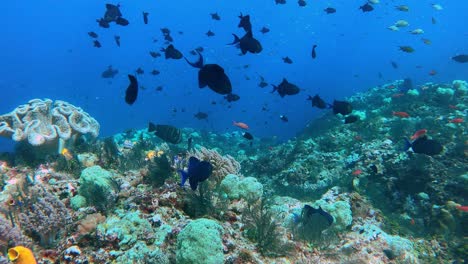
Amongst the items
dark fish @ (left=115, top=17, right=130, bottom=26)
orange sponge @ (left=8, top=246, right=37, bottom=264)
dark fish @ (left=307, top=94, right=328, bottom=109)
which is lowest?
dark fish @ (left=307, top=94, right=328, bottom=109)

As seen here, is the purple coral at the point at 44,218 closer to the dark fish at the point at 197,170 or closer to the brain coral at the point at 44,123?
the dark fish at the point at 197,170

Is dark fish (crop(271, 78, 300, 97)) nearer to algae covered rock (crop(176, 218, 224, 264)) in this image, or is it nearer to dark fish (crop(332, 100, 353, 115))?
dark fish (crop(332, 100, 353, 115))

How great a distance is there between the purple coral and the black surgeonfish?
9.69ft

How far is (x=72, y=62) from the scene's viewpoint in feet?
587

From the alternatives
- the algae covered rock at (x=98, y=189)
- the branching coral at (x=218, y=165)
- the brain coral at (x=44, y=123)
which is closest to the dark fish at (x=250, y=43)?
the branching coral at (x=218, y=165)

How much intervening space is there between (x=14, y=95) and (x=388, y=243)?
161 metres

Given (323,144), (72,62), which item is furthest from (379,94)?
(72,62)

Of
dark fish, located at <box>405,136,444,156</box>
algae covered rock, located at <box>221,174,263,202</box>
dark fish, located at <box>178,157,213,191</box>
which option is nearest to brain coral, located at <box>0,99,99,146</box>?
algae covered rock, located at <box>221,174,263,202</box>

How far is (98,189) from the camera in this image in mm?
5180

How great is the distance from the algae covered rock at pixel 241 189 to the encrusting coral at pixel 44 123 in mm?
5247

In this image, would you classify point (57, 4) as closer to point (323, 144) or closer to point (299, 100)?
point (299, 100)

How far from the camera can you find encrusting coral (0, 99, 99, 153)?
26.2 ft

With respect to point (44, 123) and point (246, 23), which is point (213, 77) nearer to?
point (246, 23)

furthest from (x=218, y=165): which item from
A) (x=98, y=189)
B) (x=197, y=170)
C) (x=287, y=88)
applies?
Answer: (x=197, y=170)
